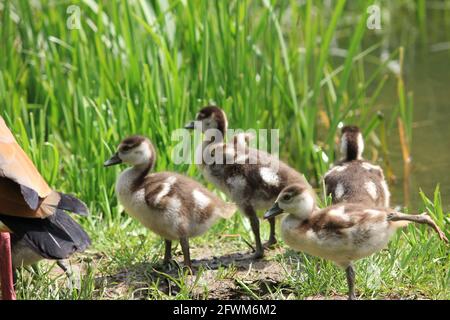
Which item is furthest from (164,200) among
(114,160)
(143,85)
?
(143,85)

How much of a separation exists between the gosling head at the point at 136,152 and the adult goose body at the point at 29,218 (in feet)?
3.04

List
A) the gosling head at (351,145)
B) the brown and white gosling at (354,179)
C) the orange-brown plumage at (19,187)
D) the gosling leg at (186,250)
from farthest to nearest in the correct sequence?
the gosling head at (351,145) < the brown and white gosling at (354,179) < the gosling leg at (186,250) < the orange-brown plumage at (19,187)

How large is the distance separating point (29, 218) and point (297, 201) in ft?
4.85

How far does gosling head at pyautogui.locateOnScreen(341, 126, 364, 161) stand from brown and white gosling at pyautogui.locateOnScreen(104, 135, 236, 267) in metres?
0.95

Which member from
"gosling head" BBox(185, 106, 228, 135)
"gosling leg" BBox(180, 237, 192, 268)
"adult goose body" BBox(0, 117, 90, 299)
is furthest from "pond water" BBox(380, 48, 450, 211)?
"adult goose body" BBox(0, 117, 90, 299)

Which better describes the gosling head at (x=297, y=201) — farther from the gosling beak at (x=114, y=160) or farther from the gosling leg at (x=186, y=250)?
the gosling beak at (x=114, y=160)

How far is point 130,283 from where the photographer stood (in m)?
5.93

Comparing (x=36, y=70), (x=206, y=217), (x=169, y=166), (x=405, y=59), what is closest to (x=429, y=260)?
(x=206, y=217)

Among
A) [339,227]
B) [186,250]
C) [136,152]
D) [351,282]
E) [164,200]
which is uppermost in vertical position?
[136,152]

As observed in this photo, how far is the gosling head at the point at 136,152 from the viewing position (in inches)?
250

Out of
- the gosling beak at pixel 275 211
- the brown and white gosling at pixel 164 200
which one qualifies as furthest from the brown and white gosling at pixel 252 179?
the gosling beak at pixel 275 211

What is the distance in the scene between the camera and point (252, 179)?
21.2 ft

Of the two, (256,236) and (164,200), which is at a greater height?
(164,200)

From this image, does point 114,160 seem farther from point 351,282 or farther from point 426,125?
point 426,125
